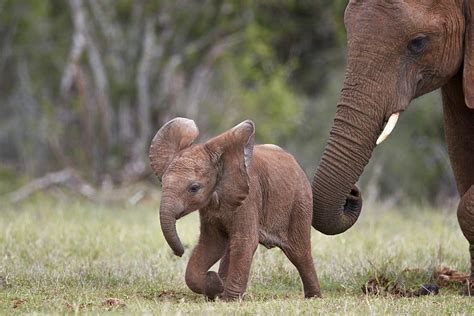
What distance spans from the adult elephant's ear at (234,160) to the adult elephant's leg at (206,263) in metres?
0.41

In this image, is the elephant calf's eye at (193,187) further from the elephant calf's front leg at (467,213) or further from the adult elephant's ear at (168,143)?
the elephant calf's front leg at (467,213)

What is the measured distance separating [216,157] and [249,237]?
59cm

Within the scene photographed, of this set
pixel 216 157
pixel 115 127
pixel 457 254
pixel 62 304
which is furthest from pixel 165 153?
pixel 115 127

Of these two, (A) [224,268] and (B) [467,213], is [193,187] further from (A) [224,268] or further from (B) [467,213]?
(B) [467,213]

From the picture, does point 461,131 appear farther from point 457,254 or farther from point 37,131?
point 37,131

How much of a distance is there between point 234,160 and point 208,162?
0.61ft

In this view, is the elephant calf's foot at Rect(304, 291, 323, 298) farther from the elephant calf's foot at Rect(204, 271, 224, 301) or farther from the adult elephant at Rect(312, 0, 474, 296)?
the elephant calf's foot at Rect(204, 271, 224, 301)

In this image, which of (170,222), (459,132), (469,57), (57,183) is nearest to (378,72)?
(469,57)

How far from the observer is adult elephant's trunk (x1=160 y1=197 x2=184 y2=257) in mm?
7707

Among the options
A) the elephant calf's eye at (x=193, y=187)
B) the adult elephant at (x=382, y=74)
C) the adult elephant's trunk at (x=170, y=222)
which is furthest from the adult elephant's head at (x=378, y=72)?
the adult elephant's trunk at (x=170, y=222)

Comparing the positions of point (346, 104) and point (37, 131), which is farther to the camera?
point (37, 131)

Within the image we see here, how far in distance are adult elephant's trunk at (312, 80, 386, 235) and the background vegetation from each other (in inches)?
465

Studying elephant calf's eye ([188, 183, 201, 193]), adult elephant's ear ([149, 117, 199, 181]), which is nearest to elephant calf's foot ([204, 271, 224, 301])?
elephant calf's eye ([188, 183, 201, 193])

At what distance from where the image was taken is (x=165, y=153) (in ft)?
27.3
